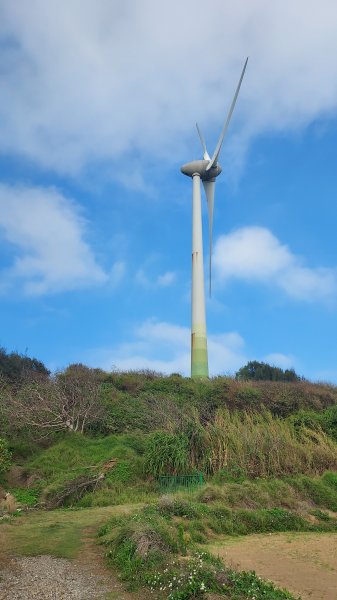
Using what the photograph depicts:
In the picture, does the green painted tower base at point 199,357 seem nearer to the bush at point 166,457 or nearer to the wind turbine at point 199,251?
the wind turbine at point 199,251

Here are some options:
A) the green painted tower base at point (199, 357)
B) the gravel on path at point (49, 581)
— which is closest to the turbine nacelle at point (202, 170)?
the green painted tower base at point (199, 357)

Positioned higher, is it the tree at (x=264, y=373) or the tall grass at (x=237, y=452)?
the tree at (x=264, y=373)

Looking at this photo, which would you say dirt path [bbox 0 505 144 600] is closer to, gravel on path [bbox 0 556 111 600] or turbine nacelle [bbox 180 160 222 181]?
gravel on path [bbox 0 556 111 600]

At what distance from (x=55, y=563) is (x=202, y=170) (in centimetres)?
3273

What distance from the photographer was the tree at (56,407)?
2317cm

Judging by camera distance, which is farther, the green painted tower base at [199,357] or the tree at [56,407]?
the green painted tower base at [199,357]

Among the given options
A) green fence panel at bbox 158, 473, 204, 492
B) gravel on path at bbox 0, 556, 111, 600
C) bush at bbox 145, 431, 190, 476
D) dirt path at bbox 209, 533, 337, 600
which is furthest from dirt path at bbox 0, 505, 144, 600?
bush at bbox 145, 431, 190, 476

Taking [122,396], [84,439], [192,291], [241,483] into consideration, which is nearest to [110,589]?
[241,483]

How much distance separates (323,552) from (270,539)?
136 centimetres

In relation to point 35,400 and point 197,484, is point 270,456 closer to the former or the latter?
point 197,484

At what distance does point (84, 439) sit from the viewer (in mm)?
22438

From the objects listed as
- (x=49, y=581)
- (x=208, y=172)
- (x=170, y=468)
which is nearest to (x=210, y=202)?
(x=208, y=172)

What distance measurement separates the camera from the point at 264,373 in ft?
153

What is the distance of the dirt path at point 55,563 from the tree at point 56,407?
11358mm
